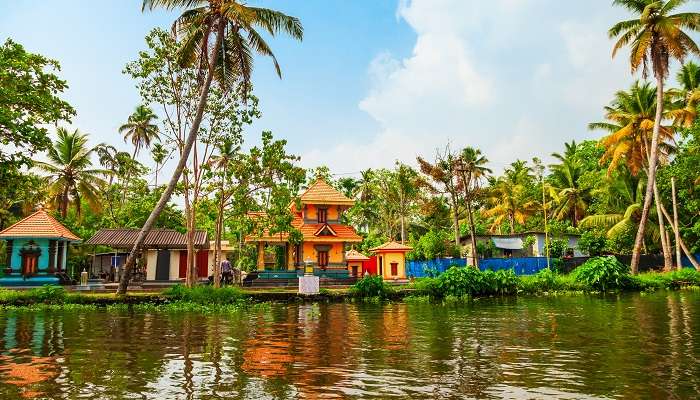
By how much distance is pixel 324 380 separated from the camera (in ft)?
26.4

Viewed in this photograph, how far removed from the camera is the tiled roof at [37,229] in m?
31.2

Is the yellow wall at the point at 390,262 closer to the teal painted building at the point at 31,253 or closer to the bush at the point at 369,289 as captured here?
the bush at the point at 369,289

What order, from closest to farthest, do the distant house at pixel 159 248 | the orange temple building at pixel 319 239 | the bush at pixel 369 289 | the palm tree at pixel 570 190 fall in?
1. the bush at pixel 369 289
2. the distant house at pixel 159 248
3. the orange temple building at pixel 319 239
4. the palm tree at pixel 570 190

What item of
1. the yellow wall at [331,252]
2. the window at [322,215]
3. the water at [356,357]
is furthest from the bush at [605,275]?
the window at [322,215]

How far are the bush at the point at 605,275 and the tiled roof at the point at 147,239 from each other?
80.4ft

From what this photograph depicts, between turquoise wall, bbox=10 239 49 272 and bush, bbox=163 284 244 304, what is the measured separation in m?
11.7

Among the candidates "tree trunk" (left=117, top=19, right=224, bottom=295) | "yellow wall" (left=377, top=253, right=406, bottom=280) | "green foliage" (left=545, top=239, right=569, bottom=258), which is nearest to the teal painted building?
"tree trunk" (left=117, top=19, right=224, bottom=295)

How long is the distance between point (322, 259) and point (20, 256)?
1941 cm

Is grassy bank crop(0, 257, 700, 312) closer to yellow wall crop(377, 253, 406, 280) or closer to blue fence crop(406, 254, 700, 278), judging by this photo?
yellow wall crop(377, 253, 406, 280)

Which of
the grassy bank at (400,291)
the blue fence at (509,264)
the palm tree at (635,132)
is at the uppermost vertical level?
the palm tree at (635,132)

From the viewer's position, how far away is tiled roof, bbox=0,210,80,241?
31.2 metres

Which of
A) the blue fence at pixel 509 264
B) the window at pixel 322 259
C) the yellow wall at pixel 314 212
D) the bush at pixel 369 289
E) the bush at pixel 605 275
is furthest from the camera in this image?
the blue fence at pixel 509 264

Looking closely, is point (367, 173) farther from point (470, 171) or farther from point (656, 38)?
point (656, 38)

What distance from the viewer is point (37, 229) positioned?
31.6 meters
